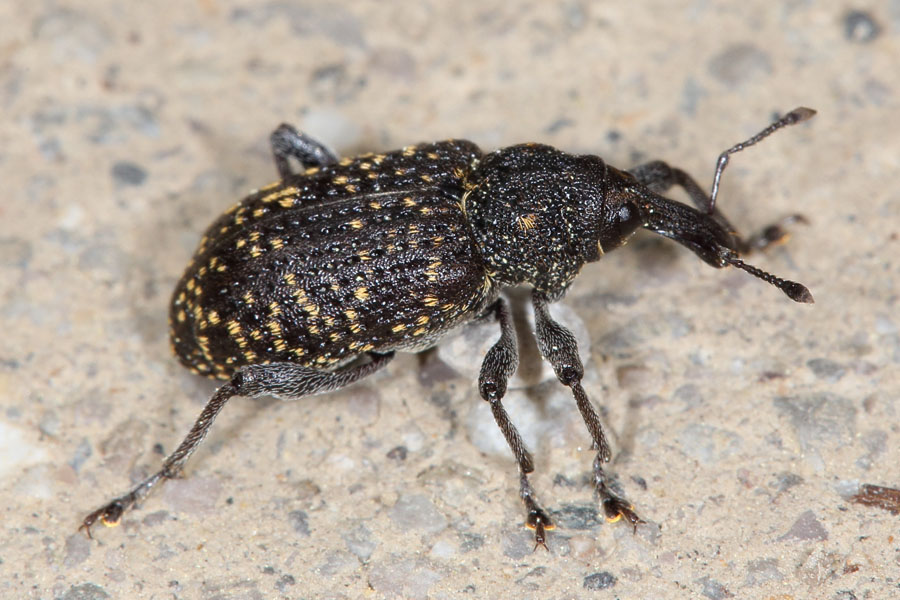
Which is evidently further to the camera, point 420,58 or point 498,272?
point 420,58

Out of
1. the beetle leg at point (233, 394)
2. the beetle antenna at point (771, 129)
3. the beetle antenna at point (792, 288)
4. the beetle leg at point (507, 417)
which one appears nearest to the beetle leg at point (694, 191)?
the beetle antenna at point (771, 129)

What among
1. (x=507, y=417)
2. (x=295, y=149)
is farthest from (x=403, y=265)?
(x=295, y=149)

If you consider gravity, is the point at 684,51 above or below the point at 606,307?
above

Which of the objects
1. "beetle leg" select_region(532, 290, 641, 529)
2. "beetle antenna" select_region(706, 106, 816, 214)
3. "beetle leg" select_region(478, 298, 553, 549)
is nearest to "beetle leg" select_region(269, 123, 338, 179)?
"beetle leg" select_region(478, 298, 553, 549)

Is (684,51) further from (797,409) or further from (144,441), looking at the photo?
(144,441)

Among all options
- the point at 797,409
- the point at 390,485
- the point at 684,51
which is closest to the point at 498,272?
the point at 390,485

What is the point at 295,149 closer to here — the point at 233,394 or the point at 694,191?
the point at 233,394
